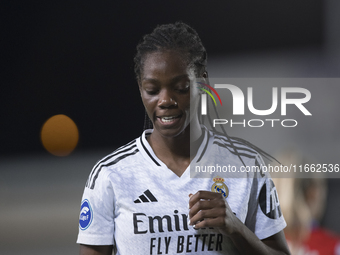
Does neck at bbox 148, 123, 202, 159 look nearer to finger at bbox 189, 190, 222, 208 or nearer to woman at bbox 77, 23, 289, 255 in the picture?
woman at bbox 77, 23, 289, 255

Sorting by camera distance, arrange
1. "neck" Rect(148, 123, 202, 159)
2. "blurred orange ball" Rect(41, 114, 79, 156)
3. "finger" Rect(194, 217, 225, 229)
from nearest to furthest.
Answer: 1. "finger" Rect(194, 217, 225, 229)
2. "neck" Rect(148, 123, 202, 159)
3. "blurred orange ball" Rect(41, 114, 79, 156)

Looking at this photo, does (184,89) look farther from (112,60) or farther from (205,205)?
(112,60)

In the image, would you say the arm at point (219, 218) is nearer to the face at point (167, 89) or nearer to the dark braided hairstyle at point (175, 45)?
the face at point (167, 89)

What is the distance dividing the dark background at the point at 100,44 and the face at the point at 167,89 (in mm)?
703

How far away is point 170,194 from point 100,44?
4.85ft

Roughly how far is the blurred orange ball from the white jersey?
1.35 meters

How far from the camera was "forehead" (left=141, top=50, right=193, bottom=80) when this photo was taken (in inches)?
32.9

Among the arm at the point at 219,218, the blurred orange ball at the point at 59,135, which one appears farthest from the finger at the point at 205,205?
the blurred orange ball at the point at 59,135

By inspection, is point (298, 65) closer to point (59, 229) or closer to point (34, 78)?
point (34, 78)

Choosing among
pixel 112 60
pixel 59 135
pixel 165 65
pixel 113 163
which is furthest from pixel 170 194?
pixel 59 135

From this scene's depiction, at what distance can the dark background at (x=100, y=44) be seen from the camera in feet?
5.53

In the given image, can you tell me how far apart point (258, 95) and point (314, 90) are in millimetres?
384

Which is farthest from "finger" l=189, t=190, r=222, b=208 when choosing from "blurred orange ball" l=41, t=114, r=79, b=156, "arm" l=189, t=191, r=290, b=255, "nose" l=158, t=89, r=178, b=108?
"blurred orange ball" l=41, t=114, r=79, b=156

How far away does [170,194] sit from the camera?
0.86 m
